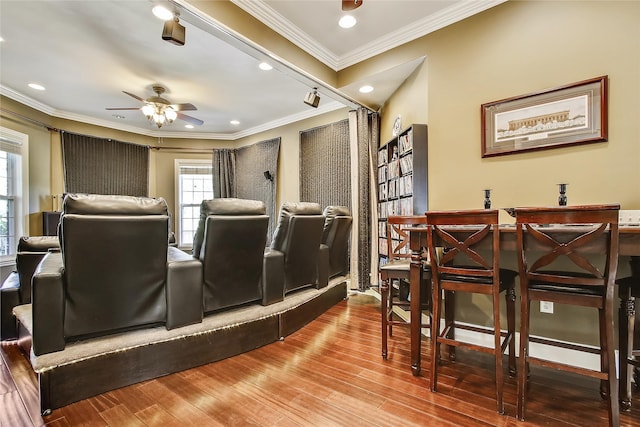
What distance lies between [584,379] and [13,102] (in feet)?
24.7

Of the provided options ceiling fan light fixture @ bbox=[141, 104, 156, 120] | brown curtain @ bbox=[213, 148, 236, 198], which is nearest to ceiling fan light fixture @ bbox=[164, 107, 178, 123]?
ceiling fan light fixture @ bbox=[141, 104, 156, 120]

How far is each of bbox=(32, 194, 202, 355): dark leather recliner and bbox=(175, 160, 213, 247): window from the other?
5.03m

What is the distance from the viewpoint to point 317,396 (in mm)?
1716

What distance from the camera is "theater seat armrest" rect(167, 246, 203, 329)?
1985 millimetres

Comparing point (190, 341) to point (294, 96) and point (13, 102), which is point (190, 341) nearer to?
point (294, 96)

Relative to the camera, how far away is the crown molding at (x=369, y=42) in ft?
8.92

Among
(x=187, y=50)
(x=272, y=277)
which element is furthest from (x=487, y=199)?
(x=187, y=50)

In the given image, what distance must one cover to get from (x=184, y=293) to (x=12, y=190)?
15.2 feet

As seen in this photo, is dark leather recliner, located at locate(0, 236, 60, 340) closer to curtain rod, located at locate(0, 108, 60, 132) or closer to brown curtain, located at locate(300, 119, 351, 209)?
curtain rod, located at locate(0, 108, 60, 132)

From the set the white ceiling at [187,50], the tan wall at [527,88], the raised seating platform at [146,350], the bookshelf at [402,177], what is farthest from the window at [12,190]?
the tan wall at [527,88]

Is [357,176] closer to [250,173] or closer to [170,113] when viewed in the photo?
[170,113]

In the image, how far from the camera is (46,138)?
16.8 feet

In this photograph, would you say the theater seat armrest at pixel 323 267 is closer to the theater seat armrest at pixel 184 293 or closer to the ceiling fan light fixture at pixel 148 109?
the theater seat armrest at pixel 184 293

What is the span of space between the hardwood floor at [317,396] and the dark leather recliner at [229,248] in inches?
18.8
